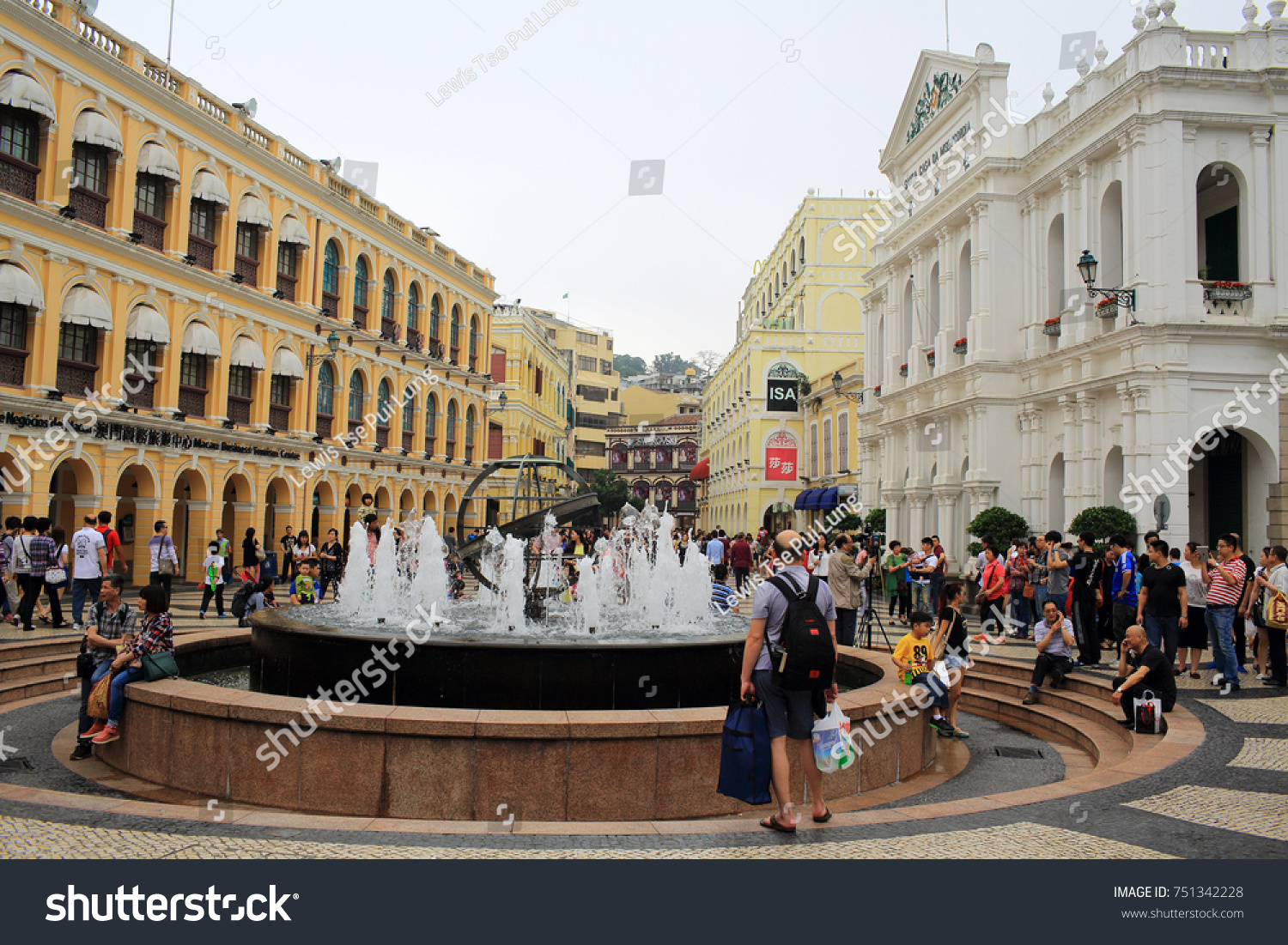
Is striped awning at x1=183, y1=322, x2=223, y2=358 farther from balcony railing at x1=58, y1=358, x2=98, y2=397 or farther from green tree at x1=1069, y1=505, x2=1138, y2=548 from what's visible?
green tree at x1=1069, y1=505, x2=1138, y2=548

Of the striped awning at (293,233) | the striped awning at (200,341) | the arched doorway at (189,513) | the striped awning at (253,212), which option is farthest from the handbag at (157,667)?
the striped awning at (293,233)

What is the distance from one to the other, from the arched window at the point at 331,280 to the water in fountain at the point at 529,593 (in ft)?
66.1

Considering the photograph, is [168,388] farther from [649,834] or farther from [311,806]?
[649,834]

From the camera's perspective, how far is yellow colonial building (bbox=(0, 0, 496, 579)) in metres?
19.7

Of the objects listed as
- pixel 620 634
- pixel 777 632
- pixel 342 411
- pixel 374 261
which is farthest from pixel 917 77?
pixel 777 632

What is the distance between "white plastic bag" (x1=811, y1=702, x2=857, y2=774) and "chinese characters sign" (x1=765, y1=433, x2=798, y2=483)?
46822 mm

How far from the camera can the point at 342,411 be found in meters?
32.8

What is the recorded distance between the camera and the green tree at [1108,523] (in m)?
18.0

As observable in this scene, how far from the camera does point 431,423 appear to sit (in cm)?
3972

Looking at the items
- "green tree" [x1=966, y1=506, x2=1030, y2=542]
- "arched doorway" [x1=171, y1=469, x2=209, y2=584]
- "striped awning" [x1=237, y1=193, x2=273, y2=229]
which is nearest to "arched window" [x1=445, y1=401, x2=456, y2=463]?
"striped awning" [x1=237, y1=193, x2=273, y2=229]

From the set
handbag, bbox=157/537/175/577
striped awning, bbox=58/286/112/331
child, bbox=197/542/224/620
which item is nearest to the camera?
handbag, bbox=157/537/175/577

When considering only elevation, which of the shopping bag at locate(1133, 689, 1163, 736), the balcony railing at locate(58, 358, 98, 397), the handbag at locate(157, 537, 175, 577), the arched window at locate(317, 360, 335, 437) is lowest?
the shopping bag at locate(1133, 689, 1163, 736)

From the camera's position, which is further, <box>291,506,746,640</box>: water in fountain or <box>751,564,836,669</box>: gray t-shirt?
<box>291,506,746,640</box>: water in fountain

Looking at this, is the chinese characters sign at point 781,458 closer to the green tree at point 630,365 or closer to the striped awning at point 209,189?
the striped awning at point 209,189
